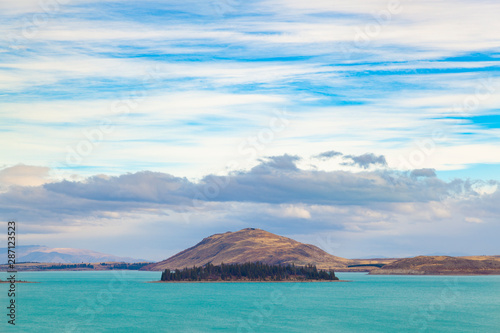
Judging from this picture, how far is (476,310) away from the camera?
623 ft

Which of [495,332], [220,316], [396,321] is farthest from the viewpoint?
[220,316]

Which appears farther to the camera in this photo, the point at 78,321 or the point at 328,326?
the point at 78,321

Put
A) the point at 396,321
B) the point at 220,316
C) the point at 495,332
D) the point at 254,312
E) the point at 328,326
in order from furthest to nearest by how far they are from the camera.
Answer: the point at 254,312 → the point at 220,316 → the point at 396,321 → the point at 328,326 → the point at 495,332

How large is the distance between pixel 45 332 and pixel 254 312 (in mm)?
68836

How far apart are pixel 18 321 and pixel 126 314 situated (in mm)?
33091

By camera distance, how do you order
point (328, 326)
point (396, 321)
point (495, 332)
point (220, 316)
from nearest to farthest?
point (495, 332) < point (328, 326) < point (396, 321) < point (220, 316)

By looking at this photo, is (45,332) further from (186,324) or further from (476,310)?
(476,310)

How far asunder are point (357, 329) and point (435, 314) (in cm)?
4651

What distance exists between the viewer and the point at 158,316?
578 ft

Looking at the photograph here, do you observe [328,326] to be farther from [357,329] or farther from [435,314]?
[435,314]

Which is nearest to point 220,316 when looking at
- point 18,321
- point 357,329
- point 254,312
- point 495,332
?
point 254,312

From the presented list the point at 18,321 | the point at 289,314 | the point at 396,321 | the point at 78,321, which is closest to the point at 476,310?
the point at 396,321

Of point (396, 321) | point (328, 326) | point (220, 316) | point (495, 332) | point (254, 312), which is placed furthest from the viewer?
point (254, 312)

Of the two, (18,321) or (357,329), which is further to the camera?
(18,321)
